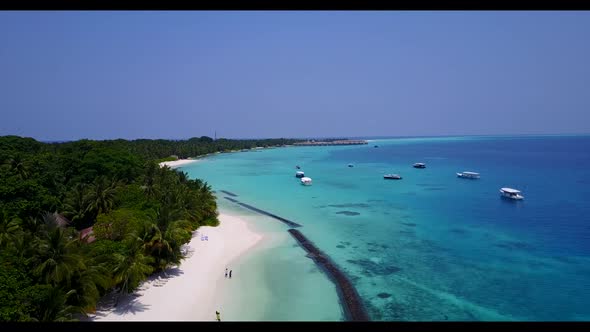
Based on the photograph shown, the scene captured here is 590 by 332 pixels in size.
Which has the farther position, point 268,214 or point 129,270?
point 268,214

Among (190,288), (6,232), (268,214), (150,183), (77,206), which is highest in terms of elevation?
(150,183)

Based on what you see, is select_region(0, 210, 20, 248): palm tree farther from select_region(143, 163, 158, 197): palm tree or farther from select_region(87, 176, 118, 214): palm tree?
select_region(143, 163, 158, 197): palm tree

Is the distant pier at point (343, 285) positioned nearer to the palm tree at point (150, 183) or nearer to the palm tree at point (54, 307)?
the palm tree at point (54, 307)

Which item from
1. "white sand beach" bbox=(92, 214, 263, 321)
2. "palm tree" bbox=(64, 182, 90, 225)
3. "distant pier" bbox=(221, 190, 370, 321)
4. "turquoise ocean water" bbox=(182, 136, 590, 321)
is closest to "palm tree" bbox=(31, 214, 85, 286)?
"white sand beach" bbox=(92, 214, 263, 321)

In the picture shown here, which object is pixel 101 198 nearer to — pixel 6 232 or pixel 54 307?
pixel 6 232

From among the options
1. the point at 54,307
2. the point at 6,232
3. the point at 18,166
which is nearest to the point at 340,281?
the point at 54,307

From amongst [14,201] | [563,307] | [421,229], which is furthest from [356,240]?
[14,201]

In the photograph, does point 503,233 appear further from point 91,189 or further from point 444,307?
point 91,189

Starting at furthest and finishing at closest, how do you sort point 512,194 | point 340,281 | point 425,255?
point 512,194 < point 425,255 < point 340,281

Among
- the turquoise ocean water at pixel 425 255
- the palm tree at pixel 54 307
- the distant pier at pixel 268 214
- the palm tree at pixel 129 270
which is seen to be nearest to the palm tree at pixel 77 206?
the palm tree at pixel 129 270
